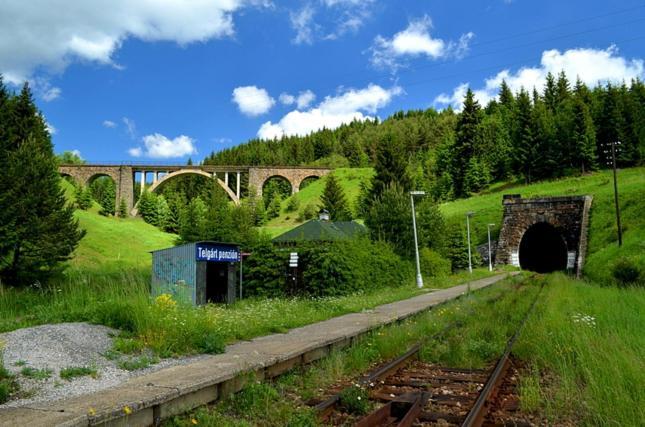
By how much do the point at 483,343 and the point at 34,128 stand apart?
137ft

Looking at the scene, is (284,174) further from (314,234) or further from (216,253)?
(216,253)

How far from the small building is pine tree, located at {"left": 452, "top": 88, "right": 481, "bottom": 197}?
66741mm

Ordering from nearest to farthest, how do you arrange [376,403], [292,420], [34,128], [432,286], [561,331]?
[292,420] → [376,403] → [561,331] → [432,286] → [34,128]

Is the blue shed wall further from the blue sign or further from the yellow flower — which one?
the yellow flower

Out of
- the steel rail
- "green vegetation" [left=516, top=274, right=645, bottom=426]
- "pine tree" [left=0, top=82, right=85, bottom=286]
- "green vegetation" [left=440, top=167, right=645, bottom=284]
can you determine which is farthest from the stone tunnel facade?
the steel rail

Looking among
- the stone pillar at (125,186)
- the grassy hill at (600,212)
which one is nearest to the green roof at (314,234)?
the grassy hill at (600,212)

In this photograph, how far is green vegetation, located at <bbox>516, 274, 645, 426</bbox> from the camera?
4938 mm

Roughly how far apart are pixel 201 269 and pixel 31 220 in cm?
1565

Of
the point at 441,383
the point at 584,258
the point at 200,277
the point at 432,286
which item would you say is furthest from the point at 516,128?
the point at 441,383

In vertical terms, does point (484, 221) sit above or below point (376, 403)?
above

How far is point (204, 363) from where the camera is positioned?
6.69 meters

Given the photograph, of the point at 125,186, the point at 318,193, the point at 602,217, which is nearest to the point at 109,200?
the point at 125,186

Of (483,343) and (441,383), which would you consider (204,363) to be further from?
(483,343)

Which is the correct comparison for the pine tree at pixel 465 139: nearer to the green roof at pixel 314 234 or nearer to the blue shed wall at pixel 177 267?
the green roof at pixel 314 234
